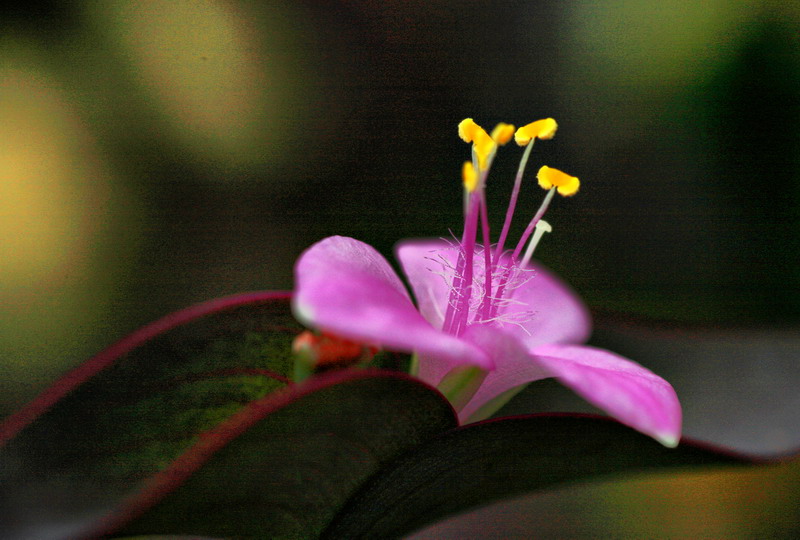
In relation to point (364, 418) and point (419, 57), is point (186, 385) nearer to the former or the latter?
point (364, 418)

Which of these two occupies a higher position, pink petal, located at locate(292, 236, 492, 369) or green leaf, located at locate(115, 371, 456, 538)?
pink petal, located at locate(292, 236, 492, 369)

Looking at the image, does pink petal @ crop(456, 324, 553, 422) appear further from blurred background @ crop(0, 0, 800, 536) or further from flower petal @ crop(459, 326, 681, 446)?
blurred background @ crop(0, 0, 800, 536)

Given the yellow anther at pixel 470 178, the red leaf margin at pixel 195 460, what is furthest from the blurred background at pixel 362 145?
the red leaf margin at pixel 195 460

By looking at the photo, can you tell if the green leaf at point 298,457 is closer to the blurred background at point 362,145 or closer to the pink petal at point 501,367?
the pink petal at point 501,367

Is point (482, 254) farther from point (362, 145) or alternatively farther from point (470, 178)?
point (362, 145)

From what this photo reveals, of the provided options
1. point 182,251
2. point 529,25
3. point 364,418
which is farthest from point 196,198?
point 364,418

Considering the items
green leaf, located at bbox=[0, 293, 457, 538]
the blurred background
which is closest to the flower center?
green leaf, located at bbox=[0, 293, 457, 538]

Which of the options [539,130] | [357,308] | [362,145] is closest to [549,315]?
[539,130]
